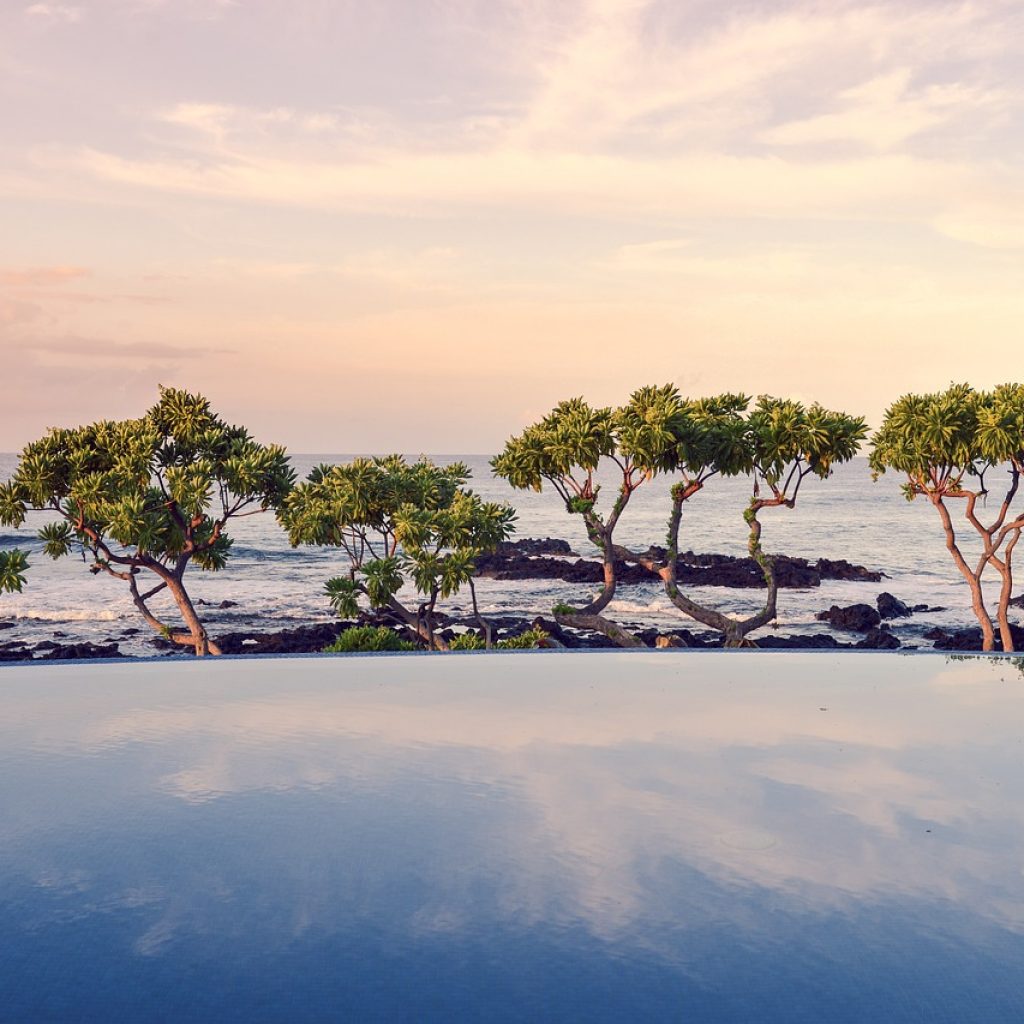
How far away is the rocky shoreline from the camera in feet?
80.4

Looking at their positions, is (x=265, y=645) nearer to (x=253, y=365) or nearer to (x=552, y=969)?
(x=253, y=365)

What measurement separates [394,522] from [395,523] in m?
0.14

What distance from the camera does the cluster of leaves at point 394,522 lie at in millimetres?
15797

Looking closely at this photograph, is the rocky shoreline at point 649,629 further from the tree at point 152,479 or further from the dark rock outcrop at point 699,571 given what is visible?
the tree at point 152,479

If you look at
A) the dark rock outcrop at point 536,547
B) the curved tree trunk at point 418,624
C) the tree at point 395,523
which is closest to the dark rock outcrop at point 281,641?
the curved tree trunk at point 418,624

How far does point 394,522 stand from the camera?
54.6ft

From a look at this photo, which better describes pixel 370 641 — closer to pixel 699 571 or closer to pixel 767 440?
pixel 767 440

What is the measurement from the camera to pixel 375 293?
80.6 ft

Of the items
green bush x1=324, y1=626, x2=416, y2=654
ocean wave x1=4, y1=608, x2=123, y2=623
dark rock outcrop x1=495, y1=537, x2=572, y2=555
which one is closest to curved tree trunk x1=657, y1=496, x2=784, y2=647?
green bush x1=324, y1=626, x2=416, y2=654

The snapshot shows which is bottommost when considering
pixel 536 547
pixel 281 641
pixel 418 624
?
pixel 281 641

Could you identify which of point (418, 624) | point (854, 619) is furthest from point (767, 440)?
point (854, 619)

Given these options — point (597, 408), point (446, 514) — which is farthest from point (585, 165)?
point (446, 514)

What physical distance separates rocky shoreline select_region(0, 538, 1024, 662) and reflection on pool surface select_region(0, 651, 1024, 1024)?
11.1 metres

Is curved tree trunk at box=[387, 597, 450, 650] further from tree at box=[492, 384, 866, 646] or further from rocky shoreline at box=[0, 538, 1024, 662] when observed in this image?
tree at box=[492, 384, 866, 646]
